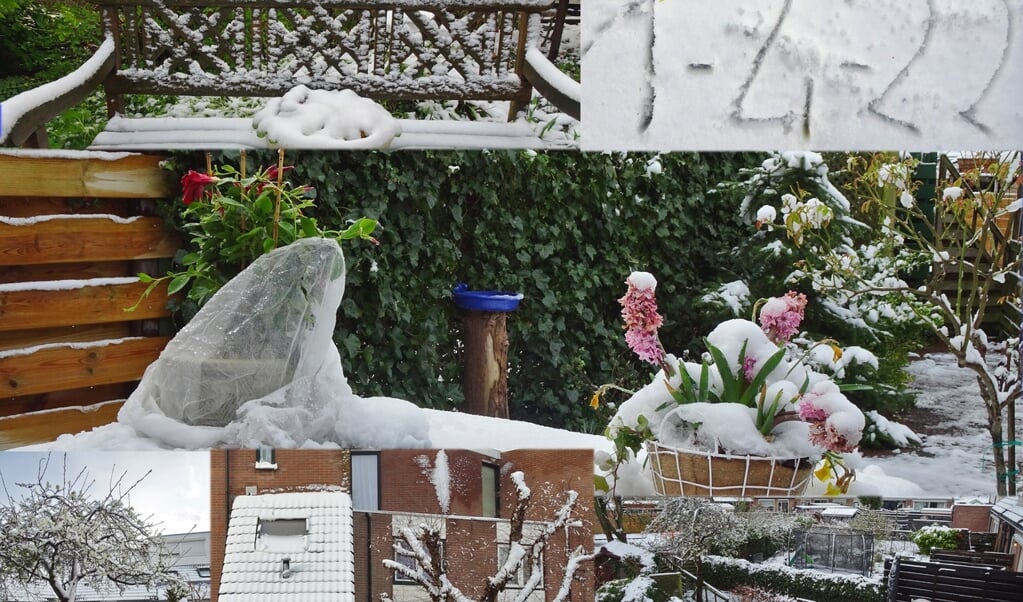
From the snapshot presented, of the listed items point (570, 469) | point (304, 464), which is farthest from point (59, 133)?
point (570, 469)

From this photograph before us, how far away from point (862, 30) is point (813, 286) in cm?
59

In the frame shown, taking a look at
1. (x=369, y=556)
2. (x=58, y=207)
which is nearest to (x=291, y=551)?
(x=369, y=556)

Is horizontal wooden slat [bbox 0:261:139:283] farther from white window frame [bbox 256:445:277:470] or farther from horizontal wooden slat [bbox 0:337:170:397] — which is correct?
white window frame [bbox 256:445:277:470]

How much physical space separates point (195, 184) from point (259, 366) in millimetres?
421

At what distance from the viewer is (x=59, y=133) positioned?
87.8 inches

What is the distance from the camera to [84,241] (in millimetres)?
2236

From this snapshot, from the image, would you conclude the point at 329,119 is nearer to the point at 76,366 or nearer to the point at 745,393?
the point at 76,366

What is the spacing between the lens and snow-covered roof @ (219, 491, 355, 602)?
241 centimetres

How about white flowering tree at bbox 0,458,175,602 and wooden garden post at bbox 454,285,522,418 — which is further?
white flowering tree at bbox 0,458,175,602

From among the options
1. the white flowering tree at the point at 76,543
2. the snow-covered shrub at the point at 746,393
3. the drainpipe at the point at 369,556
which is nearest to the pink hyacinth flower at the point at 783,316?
the snow-covered shrub at the point at 746,393

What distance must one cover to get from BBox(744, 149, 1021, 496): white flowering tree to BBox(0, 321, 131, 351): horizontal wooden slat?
1.46m

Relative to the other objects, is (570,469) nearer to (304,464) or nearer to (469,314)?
(469,314)

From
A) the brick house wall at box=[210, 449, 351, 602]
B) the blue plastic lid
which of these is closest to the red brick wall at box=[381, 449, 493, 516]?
the brick house wall at box=[210, 449, 351, 602]

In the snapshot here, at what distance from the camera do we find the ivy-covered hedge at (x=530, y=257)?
91.7 inches
